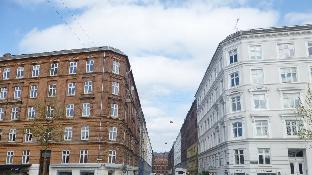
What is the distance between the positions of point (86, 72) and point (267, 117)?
25.4 meters

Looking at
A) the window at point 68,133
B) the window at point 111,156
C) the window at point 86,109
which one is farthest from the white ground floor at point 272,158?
the window at point 68,133

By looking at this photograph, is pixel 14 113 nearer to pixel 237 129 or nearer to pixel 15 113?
pixel 15 113

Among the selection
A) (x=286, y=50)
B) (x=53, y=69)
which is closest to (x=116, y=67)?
(x=53, y=69)

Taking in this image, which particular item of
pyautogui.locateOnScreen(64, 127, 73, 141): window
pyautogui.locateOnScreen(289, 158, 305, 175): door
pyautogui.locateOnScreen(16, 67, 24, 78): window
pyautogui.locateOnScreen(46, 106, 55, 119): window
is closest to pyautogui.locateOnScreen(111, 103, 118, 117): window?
pyautogui.locateOnScreen(64, 127, 73, 141): window

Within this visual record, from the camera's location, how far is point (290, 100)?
4297 cm

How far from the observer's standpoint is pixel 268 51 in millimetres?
44906

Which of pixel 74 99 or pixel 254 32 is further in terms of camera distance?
pixel 74 99

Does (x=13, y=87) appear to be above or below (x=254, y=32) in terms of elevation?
below

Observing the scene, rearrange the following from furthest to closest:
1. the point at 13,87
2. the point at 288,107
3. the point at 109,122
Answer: the point at 13,87, the point at 109,122, the point at 288,107

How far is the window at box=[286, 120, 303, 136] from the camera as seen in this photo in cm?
4194

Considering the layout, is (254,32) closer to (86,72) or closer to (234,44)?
(234,44)

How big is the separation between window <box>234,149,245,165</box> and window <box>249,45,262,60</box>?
12.3 metres

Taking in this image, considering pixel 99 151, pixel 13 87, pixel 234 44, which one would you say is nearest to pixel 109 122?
pixel 99 151

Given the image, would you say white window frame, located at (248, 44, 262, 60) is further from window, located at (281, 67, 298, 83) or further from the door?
the door
